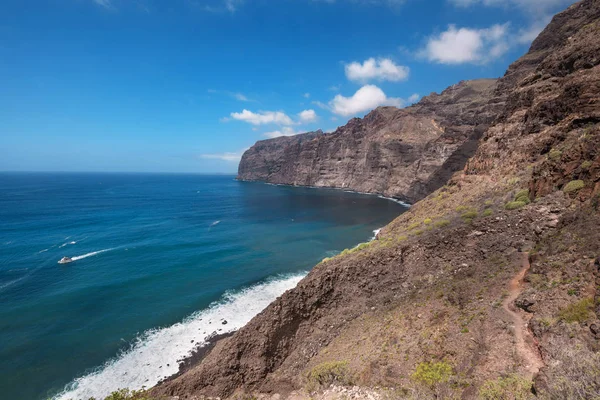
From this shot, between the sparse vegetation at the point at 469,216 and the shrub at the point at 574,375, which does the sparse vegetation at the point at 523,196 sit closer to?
the sparse vegetation at the point at 469,216

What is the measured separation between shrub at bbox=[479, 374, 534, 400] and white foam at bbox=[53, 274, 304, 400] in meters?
26.0

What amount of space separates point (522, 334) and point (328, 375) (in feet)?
30.7

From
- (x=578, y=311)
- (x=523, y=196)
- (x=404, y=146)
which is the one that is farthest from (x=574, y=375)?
(x=404, y=146)

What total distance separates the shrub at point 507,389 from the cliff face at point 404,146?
8198cm

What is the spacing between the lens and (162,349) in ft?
93.3

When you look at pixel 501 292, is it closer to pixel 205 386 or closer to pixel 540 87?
pixel 205 386

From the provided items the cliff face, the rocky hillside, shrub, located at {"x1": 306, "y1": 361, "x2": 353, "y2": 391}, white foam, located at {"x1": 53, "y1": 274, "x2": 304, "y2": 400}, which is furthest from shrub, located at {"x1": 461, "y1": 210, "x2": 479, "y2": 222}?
the cliff face

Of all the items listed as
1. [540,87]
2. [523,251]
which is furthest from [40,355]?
[540,87]

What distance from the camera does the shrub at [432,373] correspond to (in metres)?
11.6

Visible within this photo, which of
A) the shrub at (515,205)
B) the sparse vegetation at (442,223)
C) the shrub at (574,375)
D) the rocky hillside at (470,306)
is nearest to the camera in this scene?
the shrub at (574,375)

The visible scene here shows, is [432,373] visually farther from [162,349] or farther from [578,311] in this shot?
[162,349]

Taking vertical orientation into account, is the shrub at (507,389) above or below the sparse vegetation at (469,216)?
below

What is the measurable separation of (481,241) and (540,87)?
2837cm

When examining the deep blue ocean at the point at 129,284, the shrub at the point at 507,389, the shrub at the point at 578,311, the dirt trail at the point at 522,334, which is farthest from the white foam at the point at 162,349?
the shrub at the point at 578,311
